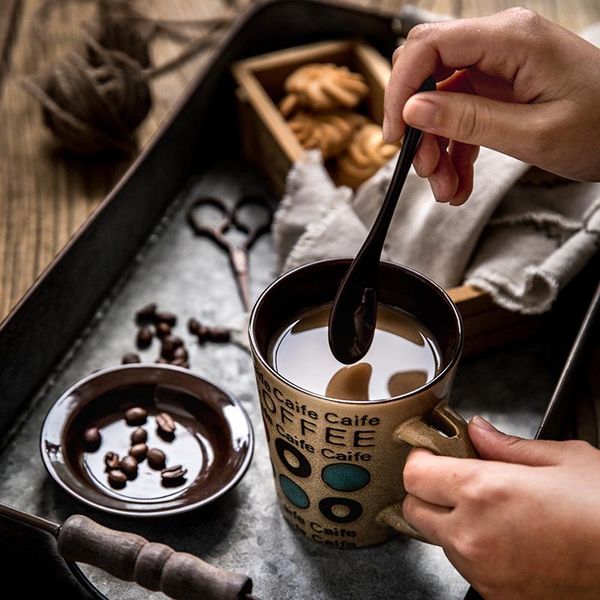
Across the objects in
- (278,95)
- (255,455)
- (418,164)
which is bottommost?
(255,455)

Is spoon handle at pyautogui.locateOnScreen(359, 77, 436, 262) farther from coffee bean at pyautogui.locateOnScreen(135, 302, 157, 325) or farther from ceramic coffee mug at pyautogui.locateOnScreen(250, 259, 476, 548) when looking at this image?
coffee bean at pyautogui.locateOnScreen(135, 302, 157, 325)

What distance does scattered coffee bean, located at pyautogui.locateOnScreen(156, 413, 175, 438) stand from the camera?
0.84 meters

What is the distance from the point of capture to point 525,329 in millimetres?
970

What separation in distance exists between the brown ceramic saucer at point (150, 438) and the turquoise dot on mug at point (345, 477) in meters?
0.10

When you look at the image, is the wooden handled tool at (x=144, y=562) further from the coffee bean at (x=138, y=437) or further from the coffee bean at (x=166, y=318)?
the coffee bean at (x=166, y=318)

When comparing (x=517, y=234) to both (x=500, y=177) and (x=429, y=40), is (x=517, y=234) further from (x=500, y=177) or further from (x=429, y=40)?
(x=429, y=40)

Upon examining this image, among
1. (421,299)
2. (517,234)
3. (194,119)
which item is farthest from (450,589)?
(194,119)

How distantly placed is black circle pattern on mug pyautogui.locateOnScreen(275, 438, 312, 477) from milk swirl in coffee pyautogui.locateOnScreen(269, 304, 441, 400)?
47 mm

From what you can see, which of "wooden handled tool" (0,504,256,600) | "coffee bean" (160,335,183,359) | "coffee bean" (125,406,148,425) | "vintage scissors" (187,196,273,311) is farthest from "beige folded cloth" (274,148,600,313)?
"wooden handled tool" (0,504,256,600)

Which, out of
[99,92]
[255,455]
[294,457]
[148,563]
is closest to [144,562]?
[148,563]

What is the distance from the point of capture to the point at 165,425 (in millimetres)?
837

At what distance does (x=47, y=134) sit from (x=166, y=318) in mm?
433

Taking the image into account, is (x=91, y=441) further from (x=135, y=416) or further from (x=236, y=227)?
(x=236, y=227)

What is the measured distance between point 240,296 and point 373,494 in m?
0.38
